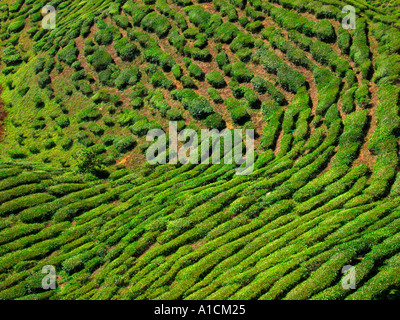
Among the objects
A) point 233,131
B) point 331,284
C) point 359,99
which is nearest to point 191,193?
point 233,131

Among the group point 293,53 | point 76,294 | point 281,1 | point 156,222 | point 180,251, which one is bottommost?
point 76,294

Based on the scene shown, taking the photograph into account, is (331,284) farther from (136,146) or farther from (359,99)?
(136,146)

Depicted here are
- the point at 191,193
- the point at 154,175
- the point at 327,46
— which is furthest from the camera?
the point at 327,46

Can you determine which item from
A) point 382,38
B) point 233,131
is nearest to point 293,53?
point 382,38

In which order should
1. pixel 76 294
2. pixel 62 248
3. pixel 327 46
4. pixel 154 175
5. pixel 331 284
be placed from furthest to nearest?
pixel 327 46
pixel 154 175
pixel 62 248
pixel 76 294
pixel 331 284

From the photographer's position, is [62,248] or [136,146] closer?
[62,248]

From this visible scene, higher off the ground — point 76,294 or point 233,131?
point 233,131

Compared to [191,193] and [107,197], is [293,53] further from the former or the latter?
[107,197]
